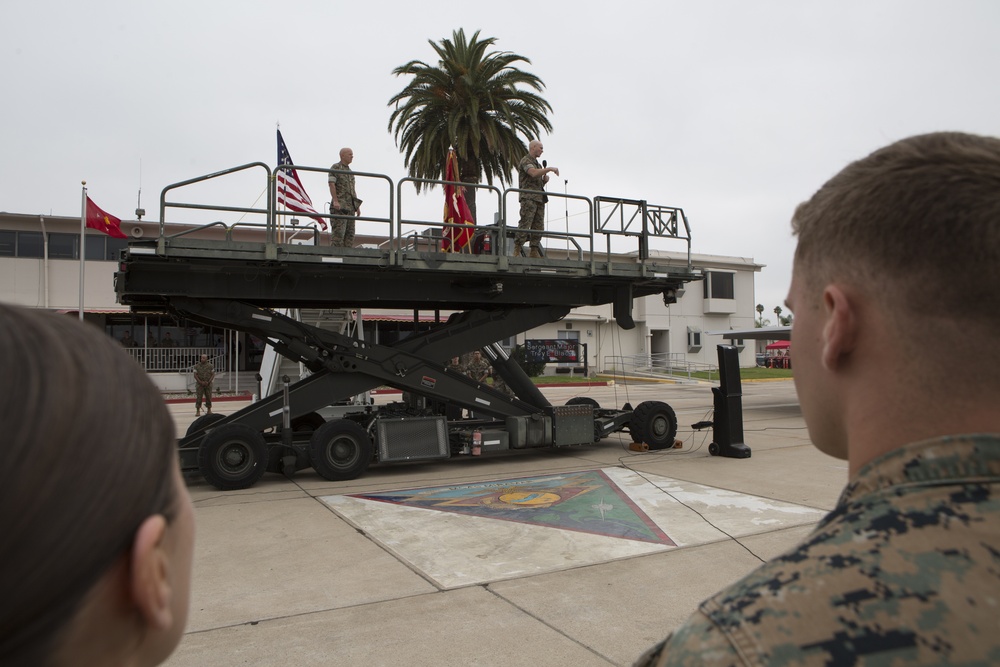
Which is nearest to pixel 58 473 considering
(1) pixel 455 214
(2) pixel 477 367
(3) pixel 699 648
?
(3) pixel 699 648

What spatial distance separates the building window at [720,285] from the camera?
4497 cm

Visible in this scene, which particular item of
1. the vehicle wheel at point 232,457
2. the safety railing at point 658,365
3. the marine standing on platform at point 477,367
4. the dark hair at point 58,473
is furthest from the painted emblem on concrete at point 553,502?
the safety railing at point 658,365

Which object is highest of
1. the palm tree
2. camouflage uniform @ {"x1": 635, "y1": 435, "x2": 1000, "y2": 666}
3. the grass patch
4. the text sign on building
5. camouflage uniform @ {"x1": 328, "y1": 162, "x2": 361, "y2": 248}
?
the palm tree

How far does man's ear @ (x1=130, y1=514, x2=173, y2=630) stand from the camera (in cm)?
90

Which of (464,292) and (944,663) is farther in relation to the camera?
(464,292)

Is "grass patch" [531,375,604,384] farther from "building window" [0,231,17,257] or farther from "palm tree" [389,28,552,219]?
"building window" [0,231,17,257]

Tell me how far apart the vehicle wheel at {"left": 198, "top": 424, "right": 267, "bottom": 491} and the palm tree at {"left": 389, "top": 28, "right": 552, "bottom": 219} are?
15009 mm

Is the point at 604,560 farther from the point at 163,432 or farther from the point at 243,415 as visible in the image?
A: the point at 243,415

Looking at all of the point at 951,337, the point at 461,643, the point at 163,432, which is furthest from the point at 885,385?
the point at 461,643

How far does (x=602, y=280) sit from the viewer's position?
11.1 m

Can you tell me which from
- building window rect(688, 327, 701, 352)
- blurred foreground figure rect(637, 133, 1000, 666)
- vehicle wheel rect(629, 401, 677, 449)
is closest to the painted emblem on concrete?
vehicle wheel rect(629, 401, 677, 449)

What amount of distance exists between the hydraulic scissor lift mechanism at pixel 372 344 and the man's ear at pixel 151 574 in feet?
26.8

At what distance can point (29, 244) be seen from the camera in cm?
3100

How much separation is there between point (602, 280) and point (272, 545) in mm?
6602
